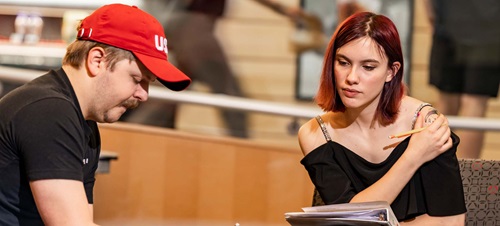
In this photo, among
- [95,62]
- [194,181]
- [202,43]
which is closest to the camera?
[95,62]

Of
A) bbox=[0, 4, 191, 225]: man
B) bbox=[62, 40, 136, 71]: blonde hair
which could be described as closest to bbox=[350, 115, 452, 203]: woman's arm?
bbox=[0, 4, 191, 225]: man

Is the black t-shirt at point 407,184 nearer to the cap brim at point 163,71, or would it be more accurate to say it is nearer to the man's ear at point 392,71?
the man's ear at point 392,71

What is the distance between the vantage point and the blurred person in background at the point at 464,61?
14.7 ft

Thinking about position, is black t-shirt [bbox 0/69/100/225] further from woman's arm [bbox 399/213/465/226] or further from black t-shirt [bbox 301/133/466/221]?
woman's arm [bbox 399/213/465/226]

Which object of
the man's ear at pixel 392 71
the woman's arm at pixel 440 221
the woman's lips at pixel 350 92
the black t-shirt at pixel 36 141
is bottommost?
the woman's arm at pixel 440 221

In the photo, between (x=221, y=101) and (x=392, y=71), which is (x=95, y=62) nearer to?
(x=392, y=71)

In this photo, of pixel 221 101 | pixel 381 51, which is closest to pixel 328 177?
pixel 381 51

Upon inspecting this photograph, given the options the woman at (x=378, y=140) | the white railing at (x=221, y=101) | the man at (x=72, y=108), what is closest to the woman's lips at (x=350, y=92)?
the woman at (x=378, y=140)

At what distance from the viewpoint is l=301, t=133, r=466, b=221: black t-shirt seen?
7.89 feet

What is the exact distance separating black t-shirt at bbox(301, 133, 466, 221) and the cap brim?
0.64m

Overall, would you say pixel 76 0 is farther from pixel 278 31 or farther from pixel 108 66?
pixel 108 66

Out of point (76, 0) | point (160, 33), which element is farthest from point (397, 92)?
point (76, 0)

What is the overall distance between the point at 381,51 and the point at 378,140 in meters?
0.26

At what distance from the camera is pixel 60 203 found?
1816 mm
